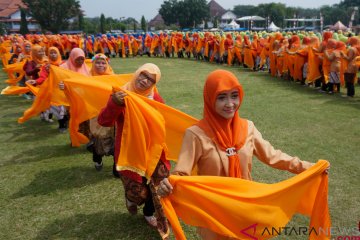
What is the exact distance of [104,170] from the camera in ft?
17.4

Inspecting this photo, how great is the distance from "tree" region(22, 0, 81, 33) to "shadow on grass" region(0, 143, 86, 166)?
55719mm

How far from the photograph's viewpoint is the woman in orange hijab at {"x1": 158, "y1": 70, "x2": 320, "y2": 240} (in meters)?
2.19

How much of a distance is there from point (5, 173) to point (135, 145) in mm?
3192

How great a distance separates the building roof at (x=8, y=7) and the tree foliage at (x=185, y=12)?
106ft

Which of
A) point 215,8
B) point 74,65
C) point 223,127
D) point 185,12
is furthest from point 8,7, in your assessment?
point 223,127

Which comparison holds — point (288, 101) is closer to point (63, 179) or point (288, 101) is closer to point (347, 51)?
point (347, 51)

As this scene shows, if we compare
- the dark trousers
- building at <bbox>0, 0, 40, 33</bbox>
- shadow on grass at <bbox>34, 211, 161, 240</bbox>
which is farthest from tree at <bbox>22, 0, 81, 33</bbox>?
shadow on grass at <bbox>34, 211, 161, 240</bbox>

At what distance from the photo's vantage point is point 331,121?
7340 millimetres

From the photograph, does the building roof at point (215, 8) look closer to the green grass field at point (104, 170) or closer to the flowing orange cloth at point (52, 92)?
the green grass field at point (104, 170)

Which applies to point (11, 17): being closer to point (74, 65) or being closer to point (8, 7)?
point (8, 7)

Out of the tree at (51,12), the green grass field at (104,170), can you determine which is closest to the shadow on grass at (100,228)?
the green grass field at (104,170)

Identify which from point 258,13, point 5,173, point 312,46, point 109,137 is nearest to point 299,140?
point 109,137

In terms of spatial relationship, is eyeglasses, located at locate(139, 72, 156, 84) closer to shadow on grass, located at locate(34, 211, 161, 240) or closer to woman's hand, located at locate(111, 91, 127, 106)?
woman's hand, located at locate(111, 91, 127, 106)

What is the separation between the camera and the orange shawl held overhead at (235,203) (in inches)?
85.7
